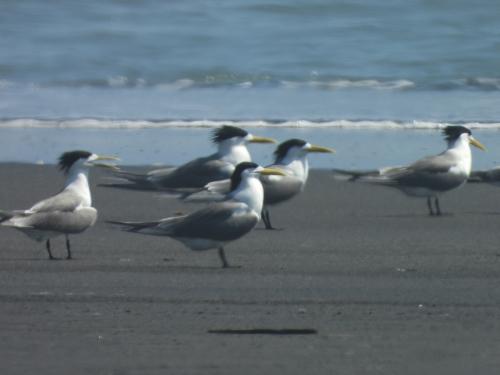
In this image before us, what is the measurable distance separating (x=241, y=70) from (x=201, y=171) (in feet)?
28.2

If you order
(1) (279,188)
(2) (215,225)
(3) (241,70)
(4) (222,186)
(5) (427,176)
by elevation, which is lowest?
(3) (241,70)

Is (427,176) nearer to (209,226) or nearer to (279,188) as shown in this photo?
(279,188)

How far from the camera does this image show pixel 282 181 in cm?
1002

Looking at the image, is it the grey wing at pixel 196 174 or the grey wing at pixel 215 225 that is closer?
the grey wing at pixel 215 225

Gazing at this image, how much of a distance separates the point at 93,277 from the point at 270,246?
1506mm

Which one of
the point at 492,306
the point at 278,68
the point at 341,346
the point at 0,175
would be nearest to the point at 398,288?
the point at 492,306

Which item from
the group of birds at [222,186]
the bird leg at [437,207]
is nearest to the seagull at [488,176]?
the group of birds at [222,186]

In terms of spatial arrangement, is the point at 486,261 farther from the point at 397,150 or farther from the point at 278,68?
the point at 278,68

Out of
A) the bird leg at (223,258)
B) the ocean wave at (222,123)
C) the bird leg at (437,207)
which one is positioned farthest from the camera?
Result: the ocean wave at (222,123)

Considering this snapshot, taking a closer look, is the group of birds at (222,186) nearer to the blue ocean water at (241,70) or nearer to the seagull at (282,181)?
the seagull at (282,181)

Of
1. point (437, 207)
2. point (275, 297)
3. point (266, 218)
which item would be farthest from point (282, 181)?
point (275, 297)

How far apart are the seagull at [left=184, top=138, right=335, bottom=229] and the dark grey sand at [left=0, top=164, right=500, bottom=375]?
16 centimetres

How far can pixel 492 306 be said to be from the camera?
6.66 metres

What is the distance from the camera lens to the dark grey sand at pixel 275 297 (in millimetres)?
5602
